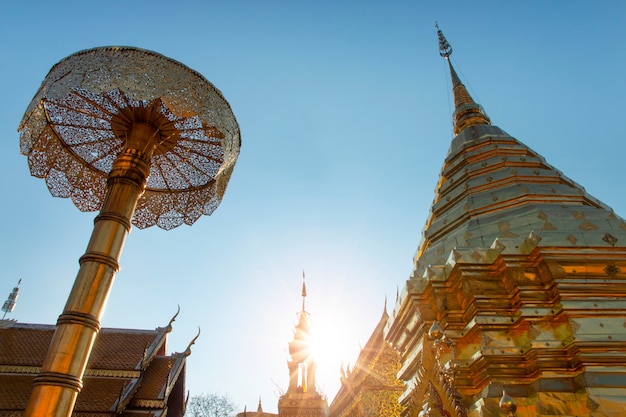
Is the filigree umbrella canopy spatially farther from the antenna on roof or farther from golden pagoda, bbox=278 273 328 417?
the antenna on roof

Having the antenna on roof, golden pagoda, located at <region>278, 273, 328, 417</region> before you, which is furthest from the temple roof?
the antenna on roof

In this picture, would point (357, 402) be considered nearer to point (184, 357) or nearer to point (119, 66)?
point (184, 357)

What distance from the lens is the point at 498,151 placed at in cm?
692

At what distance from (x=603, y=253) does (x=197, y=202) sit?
16.1 feet

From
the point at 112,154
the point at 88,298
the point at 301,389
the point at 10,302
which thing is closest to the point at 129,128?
the point at 112,154

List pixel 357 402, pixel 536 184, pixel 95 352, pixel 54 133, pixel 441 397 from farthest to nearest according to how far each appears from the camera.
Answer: pixel 357 402 → pixel 95 352 → pixel 536 184 → pixel 54 133 → pixel 441 397

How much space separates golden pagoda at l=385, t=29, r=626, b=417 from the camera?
Answer: 11.6 ft

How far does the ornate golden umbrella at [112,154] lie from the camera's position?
3127mm

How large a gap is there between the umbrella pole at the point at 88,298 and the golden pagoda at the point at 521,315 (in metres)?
2.56

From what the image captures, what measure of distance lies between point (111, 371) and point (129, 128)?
13148 mm

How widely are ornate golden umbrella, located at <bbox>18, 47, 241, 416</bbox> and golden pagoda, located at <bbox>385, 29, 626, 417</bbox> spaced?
8.60 ft

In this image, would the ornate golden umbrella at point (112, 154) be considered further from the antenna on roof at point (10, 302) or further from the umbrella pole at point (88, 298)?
the antenna on roof at point (10, 302)

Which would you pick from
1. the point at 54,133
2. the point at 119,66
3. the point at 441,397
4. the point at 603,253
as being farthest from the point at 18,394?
the point at 603,253

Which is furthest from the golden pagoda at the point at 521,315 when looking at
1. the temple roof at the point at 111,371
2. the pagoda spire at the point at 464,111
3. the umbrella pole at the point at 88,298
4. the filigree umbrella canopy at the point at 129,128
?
the temple roof at the point at 111,371
